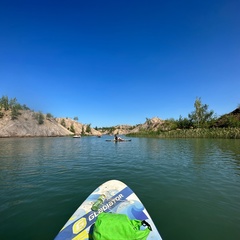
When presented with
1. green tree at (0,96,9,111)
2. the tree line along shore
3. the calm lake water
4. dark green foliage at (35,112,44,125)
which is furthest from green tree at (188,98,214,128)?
green tree at (0,96,9,111)

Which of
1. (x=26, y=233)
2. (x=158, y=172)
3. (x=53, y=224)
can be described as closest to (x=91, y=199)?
(x=53, y=224)

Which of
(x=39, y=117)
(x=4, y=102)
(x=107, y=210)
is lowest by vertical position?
(x=107, y=210)

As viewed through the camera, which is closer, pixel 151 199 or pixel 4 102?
pixel 151 199

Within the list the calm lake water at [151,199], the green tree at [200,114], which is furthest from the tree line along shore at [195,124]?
the calm lake water at [151,199]

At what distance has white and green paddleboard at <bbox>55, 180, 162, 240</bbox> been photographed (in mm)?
3873

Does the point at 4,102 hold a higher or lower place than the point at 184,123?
higher

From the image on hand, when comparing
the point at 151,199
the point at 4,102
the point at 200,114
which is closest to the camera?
the point at 151,199

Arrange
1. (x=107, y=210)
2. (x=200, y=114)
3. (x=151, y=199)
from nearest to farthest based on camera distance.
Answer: (x=107, y=210)
(x=151, y=199)
(x=200, y=114)

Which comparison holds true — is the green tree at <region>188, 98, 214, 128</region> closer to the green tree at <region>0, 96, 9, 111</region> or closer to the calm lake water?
the calm lake water

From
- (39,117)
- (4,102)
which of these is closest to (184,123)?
(39,117)

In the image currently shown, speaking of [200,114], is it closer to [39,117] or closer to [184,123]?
[184,123]

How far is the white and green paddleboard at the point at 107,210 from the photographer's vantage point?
12.7 ft

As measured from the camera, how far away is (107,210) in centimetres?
490

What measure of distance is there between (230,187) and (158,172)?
14.4ft
